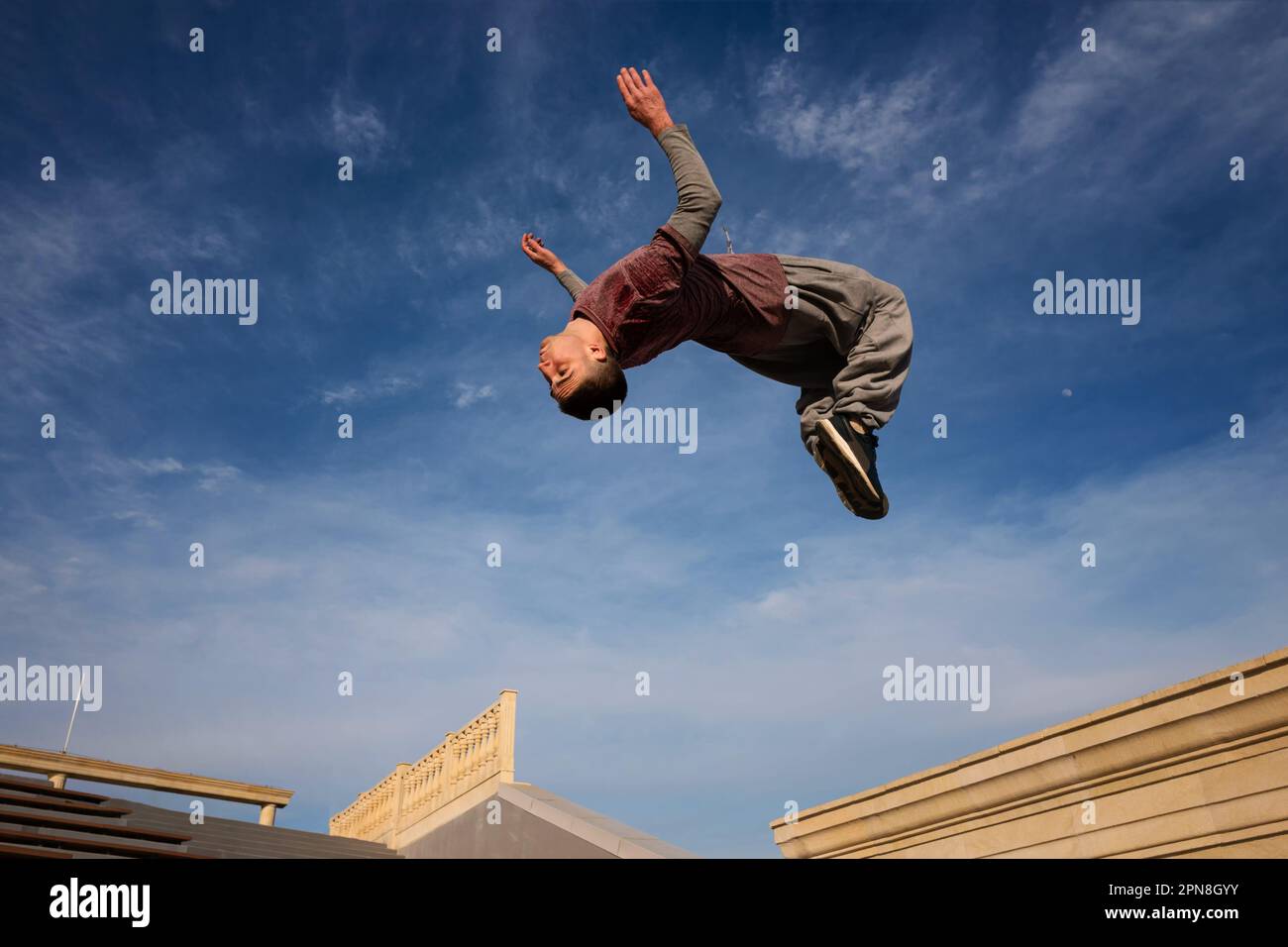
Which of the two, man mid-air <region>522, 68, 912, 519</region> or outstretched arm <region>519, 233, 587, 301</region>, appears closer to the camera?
man mid-air <region>522, 68, 912, 519</region>

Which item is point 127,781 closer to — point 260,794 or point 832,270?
point 260,794

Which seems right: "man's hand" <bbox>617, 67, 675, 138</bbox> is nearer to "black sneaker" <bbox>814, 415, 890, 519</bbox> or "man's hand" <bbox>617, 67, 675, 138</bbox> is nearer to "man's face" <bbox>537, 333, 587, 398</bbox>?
"man's face" <bbox>537, 333, 587, 398</bbox>

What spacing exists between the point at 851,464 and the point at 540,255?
1696mm

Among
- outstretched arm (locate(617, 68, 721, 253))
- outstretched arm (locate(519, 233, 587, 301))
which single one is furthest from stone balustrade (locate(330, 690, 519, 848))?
outstretched arm (locate(617, 68, 721, 253))

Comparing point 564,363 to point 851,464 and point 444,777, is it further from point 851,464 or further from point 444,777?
point 444,777

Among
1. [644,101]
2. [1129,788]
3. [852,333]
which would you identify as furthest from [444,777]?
[644,101]

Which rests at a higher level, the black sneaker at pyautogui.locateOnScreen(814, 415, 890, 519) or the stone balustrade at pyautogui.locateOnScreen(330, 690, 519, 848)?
the black sneaker at pyautogui.locateOnScreen(814, 415, 890, 519)

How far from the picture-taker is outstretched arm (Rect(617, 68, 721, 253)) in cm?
307

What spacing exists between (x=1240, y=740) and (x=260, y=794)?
1419 centimetres

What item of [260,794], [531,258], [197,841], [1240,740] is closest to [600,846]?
[197,841]

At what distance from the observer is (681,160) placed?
10.5 feet

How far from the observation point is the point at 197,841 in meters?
11.0

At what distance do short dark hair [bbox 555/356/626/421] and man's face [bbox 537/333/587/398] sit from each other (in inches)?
0.8
